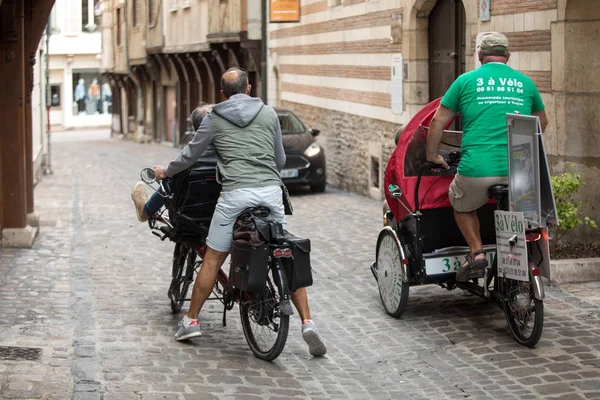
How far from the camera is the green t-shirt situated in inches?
301

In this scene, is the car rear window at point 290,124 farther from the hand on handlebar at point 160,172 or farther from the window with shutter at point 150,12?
the window with shutter at point 150,12

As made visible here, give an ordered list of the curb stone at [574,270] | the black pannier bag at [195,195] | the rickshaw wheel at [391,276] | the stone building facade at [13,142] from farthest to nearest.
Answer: the stone building facade at [13,142]
the curb stone at [574,270]
the rickshaw wheel at [391,276]
the black pannier bag at [195,195]

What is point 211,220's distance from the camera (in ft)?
25.2

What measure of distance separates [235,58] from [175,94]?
1015 cm

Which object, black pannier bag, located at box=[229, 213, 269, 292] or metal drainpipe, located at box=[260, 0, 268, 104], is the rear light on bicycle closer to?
black pannier bag, located at box=[229, 213, 269, 292]

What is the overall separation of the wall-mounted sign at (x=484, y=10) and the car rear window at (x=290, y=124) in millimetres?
7423

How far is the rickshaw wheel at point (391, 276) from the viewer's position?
838cm

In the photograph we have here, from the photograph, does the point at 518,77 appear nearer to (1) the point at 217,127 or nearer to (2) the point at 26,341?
(1) the point at 217,127

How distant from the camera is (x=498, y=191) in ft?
25.0

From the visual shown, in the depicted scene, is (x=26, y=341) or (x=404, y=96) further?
(x=404, y=96)

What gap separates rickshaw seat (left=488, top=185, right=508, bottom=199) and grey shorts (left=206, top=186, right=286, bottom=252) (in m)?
1.41

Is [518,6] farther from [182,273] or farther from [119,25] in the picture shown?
[119,25]

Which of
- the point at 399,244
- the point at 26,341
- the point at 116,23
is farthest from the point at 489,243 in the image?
the point at 116,23

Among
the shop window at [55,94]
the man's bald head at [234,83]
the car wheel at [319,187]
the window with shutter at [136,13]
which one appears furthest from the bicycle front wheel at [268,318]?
the shop window at [55,94]
